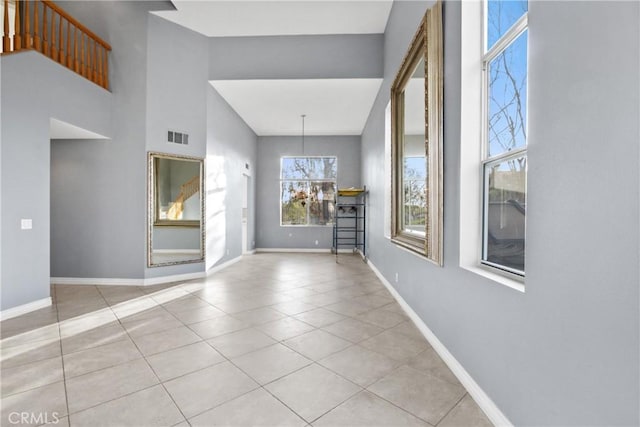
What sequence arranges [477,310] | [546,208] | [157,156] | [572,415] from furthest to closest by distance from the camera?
[157,156] → [477,310] → [546,208] → [572,415]

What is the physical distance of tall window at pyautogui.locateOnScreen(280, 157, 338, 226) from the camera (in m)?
8.92

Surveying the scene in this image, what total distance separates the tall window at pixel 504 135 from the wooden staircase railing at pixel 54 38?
15.8 ft

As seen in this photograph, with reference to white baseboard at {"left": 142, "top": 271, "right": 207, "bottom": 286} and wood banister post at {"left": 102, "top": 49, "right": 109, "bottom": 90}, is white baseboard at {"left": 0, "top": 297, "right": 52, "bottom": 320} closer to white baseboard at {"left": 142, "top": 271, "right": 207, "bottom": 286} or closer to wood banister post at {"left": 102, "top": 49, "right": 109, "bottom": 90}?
white baseboard at {"left": 142, "top": 271, "right": 207, "bottom": 286}

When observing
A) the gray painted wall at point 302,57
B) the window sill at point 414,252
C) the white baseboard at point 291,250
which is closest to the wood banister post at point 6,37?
the gray painted wall at point 302,57

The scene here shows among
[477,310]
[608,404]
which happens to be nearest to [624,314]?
[608,404]

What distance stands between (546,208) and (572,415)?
793 mm

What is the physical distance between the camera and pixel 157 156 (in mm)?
4746

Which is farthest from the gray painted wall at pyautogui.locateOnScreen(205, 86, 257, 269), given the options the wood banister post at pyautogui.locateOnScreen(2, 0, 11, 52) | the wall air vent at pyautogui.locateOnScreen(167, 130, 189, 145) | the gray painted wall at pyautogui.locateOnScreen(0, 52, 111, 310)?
the wood banister post at pyautogui.locateOnScreen(2, 0, 11, 52)

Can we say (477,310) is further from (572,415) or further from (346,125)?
(346,125)

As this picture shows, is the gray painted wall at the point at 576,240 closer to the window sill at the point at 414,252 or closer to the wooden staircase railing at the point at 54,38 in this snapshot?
the window sill at the point at 414,252

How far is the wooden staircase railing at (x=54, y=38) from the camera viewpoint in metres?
3.43

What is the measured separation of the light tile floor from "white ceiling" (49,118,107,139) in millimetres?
2324

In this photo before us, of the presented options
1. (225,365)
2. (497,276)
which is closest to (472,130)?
(497,276)

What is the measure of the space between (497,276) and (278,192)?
764 cm
